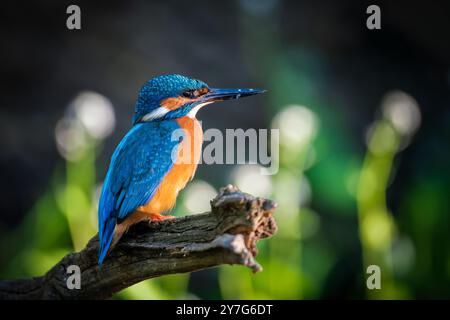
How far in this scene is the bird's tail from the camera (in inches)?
69.1

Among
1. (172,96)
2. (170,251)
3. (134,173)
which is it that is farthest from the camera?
(172,96)

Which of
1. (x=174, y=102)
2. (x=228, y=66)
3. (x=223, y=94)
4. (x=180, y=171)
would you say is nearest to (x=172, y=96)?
(x=174, y=102)

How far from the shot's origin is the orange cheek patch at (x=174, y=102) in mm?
2166

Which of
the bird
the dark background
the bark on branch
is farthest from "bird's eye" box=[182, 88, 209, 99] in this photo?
the dark background

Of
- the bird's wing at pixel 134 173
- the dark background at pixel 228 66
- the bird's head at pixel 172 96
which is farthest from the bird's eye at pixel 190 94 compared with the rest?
the dark background at pixel 228 66

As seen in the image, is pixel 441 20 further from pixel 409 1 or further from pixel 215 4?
pixel 215 4

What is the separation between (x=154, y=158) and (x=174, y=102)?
1.03 feet

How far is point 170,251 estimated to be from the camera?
1.69m

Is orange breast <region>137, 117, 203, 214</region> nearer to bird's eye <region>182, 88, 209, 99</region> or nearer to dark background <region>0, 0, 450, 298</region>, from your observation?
bird's eye <region>182, 88, 209, 99</region>

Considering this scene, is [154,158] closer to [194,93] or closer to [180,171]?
[180,171]

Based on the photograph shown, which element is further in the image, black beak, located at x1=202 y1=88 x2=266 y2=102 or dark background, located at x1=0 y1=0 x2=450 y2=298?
dark background, located at x1=0 y1=0 x2=450 y2=298

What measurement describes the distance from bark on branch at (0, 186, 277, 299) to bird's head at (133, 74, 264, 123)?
488mm
